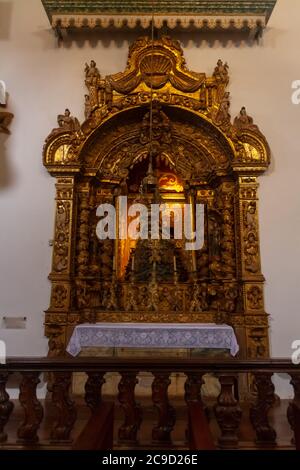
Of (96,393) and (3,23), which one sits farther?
(3,23)

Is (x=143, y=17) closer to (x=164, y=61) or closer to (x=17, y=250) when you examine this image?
(x=164, y=61)

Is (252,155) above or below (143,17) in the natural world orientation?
below

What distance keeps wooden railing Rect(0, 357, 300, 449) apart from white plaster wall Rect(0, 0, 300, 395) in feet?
9.64

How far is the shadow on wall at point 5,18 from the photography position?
6863 millimetres

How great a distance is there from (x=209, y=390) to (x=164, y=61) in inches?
211

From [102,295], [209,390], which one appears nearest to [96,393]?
[209,390]

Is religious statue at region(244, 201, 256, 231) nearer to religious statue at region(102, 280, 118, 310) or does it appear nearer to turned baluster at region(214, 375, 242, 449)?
religious statue at region(102, 280, 118, 310)

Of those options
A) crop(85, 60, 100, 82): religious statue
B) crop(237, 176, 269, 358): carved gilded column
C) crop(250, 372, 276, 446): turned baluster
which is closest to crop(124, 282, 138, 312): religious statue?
crop(237, 176, 269, 358): carved gilded column

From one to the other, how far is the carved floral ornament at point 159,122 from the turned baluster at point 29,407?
12.7ft

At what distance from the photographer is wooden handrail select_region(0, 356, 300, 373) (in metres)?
2.89

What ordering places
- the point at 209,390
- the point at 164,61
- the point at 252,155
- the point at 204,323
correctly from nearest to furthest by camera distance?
1. the point at 209,390
2. the point at 204,323
3. the point at 252,155
4. the point at 164,61

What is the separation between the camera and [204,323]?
586 cm

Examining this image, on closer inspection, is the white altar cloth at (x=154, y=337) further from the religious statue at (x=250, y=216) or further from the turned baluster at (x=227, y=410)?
the turned baluster at (x=227, y=410)

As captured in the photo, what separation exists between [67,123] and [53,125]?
1.18 ft
